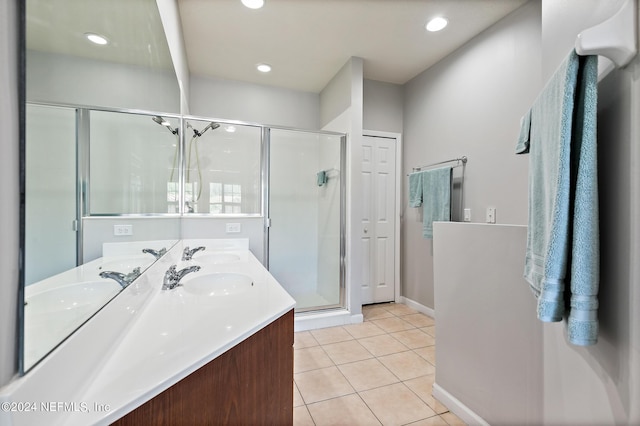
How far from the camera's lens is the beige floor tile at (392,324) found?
2.71 m

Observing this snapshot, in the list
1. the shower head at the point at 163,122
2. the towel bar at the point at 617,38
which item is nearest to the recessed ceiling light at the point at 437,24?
the towel bar at the point at 617,38

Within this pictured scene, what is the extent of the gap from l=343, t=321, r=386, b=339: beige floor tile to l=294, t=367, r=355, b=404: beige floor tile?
0.63 meters

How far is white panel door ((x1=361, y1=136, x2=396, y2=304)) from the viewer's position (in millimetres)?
3324

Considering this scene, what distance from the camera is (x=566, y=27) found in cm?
88

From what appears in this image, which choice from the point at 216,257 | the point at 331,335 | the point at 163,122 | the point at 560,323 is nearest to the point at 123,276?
the point at 163,122

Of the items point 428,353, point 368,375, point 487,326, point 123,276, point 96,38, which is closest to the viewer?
point 96,38

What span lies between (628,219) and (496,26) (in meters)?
2.37

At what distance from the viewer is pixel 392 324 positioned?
2814 millimetres

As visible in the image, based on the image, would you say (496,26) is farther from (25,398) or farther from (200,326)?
(25,398)

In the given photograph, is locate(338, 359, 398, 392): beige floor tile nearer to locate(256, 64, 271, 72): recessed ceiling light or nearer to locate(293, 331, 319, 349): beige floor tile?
locate(293, 331, 319, 349): beige floor tile

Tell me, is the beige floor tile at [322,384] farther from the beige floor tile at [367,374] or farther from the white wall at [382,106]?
the white wall at [382,106]

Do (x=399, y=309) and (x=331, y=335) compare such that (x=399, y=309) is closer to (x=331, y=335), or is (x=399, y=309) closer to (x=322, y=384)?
(x=331, y=335)

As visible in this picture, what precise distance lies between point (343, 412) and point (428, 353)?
3.30 ft

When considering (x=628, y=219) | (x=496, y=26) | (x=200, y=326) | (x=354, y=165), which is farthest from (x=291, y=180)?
(x=628, y=219)
